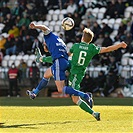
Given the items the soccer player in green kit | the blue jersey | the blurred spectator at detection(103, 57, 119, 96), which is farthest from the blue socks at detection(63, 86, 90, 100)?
the blurred spectator at detection(103, 57, 119, 96)

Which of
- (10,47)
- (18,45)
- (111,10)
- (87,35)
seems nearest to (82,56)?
(87,35)

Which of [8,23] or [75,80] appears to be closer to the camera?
[75,80]

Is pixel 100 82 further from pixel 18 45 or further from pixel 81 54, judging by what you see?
pixel 81 54

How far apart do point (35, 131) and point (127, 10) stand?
17.7 m

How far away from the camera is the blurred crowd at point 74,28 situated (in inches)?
1038

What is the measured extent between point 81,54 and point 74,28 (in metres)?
15.0

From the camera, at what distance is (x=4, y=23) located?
103 feet

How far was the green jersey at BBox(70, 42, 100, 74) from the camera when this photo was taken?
13.3 meters

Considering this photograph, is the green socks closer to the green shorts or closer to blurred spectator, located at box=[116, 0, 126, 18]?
the green shorts

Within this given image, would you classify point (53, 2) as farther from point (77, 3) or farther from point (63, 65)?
point (63, 65)

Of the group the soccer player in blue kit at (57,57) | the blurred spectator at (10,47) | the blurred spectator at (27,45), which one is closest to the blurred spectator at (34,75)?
the blurred spectator at (27,45)

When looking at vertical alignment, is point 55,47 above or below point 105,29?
above

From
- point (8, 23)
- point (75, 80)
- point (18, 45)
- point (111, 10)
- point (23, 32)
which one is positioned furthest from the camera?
point (8, 23)

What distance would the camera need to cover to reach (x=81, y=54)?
43.7 ft
